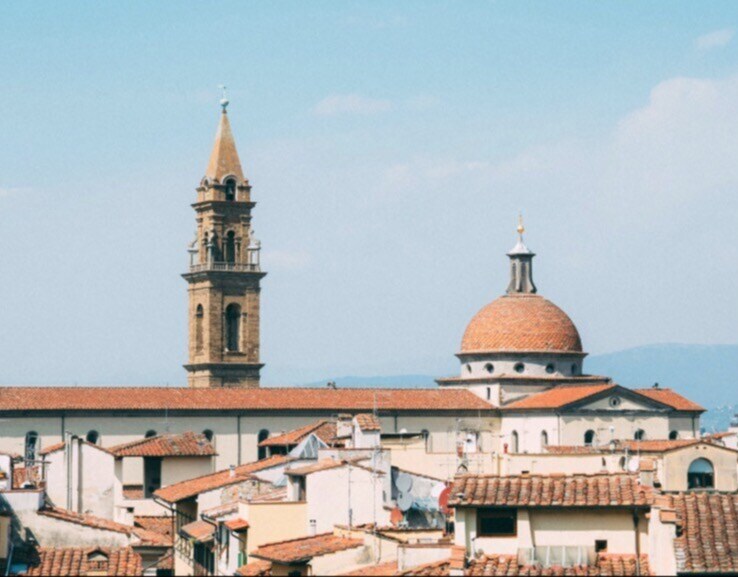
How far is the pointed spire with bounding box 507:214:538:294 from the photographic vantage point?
107062 mm

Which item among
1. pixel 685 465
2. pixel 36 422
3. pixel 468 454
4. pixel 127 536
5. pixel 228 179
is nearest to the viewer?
pixel 127 536

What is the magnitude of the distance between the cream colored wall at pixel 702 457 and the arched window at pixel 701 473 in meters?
0.12

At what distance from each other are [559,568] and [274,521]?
1210 centimetres

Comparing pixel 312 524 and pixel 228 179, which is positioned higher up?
pixel 228 179

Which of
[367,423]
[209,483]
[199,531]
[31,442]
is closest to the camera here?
[199,531]

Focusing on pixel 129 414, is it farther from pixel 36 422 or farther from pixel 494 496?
pixel 494 496

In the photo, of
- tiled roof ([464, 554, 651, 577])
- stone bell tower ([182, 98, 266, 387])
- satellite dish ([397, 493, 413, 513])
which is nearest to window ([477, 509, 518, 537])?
tiled roof ([464, 554, 651, 577])

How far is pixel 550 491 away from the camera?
1133 inches

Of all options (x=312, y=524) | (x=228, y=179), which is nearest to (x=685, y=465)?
(x=312, y=524)

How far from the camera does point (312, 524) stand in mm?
39750

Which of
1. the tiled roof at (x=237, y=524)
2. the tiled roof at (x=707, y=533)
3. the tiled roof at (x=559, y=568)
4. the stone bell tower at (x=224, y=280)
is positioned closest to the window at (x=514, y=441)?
the stone bell tower at (x=224, y=280)

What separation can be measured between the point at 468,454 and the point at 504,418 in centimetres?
4876

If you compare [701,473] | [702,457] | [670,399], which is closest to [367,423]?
[701,473]

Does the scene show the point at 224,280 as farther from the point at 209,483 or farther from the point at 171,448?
the point at 209,483
